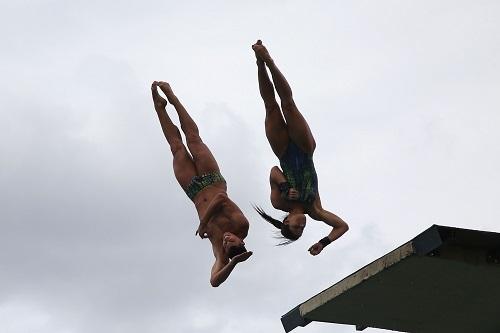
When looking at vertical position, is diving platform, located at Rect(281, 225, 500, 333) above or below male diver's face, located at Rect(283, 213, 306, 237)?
below

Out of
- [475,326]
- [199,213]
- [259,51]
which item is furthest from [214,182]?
[475,326]

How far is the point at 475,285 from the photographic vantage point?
13.7m

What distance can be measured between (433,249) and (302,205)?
10.3ft

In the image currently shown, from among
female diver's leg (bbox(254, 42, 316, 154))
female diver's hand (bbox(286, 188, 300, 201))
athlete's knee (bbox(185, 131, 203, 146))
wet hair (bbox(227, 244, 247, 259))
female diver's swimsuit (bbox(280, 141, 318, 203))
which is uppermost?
athlete's knee (bbox(185, 131, 203, 146))

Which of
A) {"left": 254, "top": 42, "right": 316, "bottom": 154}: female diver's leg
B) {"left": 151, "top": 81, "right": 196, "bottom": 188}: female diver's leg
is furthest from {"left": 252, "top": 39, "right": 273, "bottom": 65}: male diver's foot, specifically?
{"left": 151, "top": 81, "right": 196, "bottom": 188}: female diver's leg

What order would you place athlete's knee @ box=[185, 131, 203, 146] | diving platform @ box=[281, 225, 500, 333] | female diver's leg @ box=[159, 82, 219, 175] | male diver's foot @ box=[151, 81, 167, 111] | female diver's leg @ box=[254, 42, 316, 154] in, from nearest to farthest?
diving platform @ box=[281, 225, 500, 333], female diver's leg @ box=[254, 42, 316, 154], female diver's leg @ box=[159, 82, 219, 175], athlete's knee @ box=[185, 131, 203, 146], male diver's foot @ box=[151, 81, 167, 111]

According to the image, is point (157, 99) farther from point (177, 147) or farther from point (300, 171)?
point (300, 171)

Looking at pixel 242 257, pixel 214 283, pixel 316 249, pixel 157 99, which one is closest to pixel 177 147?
pixel 157 99

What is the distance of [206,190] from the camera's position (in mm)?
15820

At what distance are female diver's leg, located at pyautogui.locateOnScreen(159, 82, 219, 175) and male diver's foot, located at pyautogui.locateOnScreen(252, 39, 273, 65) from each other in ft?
6.36

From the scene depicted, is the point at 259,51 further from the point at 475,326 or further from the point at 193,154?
the point at 475,326

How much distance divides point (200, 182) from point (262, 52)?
2.14 m

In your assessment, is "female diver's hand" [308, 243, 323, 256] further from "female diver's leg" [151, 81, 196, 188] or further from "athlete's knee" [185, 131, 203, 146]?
"athlete's knee" [185, 131, 203, 146]

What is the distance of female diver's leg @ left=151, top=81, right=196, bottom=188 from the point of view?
52.9ft
